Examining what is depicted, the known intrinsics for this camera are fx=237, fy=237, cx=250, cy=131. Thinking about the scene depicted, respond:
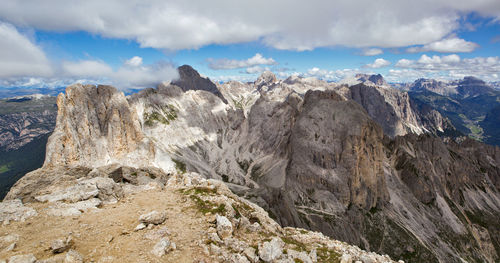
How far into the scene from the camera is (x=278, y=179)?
189m

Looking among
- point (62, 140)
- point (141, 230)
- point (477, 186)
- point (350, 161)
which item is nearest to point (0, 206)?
point (141, 230)

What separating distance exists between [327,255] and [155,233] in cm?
1843

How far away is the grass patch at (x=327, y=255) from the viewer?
82.6ft

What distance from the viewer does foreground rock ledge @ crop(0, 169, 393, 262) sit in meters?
18.2

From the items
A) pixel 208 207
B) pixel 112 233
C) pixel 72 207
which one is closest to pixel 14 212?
pixel 72 207

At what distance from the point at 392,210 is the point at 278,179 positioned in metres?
78.9

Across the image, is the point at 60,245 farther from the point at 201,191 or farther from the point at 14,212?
the point at 201,191

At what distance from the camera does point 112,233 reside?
68.0ft

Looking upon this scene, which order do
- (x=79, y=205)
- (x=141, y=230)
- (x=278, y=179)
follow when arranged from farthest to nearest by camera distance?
1. (x=278, y=179)
2. (x=79, y=205)
3. (x=141, y=230)

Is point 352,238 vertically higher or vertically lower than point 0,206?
lower

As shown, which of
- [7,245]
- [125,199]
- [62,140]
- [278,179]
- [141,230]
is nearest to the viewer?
[7,245]

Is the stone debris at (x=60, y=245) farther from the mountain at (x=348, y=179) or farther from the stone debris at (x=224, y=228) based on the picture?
the mountain at (x=348, y=179)

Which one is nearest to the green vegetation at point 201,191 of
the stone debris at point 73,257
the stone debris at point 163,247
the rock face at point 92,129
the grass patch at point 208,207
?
the grass patch at point 208,207

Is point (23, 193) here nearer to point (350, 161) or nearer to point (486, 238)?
point (350, 161)
